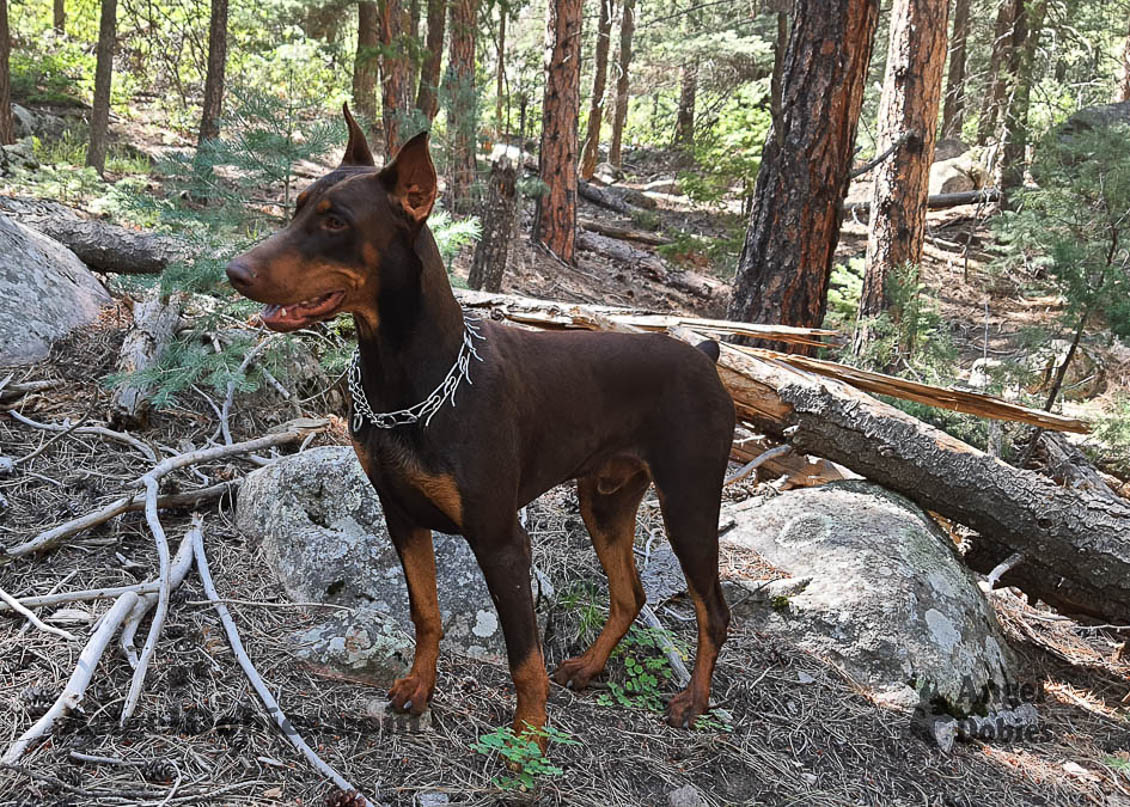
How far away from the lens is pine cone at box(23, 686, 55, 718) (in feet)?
9.85

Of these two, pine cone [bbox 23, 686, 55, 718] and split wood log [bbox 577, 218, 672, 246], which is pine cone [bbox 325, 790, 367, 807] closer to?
pine cone [bbox 23, 686, 55, 718]

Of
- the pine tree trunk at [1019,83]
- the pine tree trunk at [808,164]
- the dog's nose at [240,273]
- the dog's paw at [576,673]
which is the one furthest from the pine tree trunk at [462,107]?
the pine tree trunk at [1019,83]

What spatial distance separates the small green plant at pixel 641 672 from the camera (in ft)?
12.6

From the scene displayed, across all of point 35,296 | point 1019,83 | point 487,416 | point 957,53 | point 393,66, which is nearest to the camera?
point 487,416

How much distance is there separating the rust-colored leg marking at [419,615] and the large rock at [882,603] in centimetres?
193

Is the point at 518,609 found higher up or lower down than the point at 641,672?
higher up

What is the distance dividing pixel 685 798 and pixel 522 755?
0.73 m

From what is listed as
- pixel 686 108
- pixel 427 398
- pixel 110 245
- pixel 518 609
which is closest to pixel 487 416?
pixel 427 398

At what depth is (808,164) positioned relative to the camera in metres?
6.58

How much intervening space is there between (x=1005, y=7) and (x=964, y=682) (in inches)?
692

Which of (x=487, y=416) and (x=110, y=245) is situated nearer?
(x=487, y=416)

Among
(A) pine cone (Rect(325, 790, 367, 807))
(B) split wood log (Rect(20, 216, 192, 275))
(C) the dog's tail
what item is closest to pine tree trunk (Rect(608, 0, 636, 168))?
(B) split wood log (Rect(20, 216, 192, 275))

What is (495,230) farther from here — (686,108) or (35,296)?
(686,108)

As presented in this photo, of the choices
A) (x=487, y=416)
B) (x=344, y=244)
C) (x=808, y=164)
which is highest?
(x=808, y=164)
